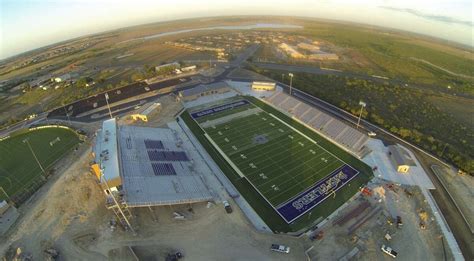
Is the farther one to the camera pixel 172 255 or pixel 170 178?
pixel 170 178

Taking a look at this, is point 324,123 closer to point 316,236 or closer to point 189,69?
point 316,236

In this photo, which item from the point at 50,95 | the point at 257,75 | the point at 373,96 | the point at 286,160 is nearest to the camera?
the point at 286,160

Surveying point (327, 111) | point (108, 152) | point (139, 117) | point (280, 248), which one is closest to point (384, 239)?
point (280, 248)

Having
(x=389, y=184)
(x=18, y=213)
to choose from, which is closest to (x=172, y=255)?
(x=18, y=213)

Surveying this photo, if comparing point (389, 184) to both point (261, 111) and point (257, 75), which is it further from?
point (257, 75)

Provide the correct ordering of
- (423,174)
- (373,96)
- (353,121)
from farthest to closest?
1. (373,96)
2. (353,121)
3. (423,174)
